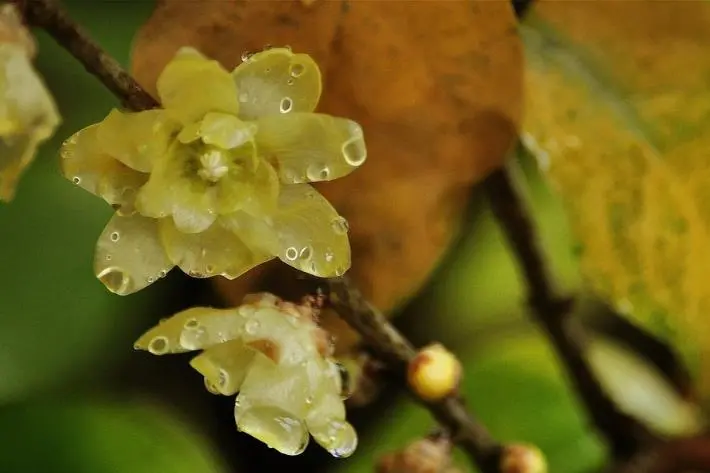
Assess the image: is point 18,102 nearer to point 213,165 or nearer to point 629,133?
Answer: point 213,165

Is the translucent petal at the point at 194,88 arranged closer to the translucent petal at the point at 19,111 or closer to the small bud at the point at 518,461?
the translucent petal at the point at 19,111

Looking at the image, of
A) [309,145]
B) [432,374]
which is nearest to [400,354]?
[432,374]

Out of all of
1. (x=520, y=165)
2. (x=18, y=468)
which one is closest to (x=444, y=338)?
(x=520, y=165)

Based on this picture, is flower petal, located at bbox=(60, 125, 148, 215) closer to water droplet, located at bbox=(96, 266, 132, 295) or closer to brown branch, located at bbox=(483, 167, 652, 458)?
water droplet, located at bbox=(96, 266, 132, 295)

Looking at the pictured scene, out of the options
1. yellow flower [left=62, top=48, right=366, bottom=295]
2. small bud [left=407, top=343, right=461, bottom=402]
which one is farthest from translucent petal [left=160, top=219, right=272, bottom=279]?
small bud [left=407, top=343, right=461, bottom=402]

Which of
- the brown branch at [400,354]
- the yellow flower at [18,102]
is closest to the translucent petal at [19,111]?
the yellow flower at [18,102]

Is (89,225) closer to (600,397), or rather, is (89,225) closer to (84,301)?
(84,301)
